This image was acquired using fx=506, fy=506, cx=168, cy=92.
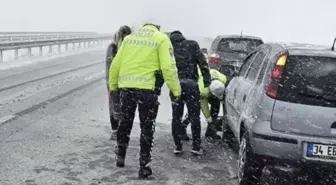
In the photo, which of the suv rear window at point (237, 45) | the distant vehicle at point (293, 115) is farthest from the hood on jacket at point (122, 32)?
the suv rear window at point (237, 45)

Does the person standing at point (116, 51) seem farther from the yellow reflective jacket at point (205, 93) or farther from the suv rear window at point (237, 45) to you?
the suv rear window at point (237, 45)

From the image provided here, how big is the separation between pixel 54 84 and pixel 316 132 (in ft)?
36.5

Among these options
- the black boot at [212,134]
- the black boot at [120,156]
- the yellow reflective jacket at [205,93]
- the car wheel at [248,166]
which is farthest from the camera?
the black boot at [212,134]

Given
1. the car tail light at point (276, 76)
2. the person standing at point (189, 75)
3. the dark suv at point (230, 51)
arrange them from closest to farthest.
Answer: the car tail light at point (276, 76) < the person standing at point (189, 75) < the dark suv at point (230, 51)

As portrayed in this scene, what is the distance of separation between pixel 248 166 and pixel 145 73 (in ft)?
5.12

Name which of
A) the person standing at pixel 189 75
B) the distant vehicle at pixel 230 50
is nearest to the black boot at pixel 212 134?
the person standing at pixel 189 75

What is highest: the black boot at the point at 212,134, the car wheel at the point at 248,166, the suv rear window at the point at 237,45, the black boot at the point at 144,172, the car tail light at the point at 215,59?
the suv rear window at the point at 237,45

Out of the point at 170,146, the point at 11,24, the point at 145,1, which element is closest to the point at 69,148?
the point at 170,146

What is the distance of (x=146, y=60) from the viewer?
5.80 metres

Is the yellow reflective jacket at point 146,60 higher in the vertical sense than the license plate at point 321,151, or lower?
higher

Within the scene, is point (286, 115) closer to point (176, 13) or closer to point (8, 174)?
point (8, 174)

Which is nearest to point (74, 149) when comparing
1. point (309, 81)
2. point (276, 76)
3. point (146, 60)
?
point (146, 60)

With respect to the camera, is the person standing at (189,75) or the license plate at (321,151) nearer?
the license plate at (321,151)

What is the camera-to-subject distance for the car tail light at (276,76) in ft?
16.9
